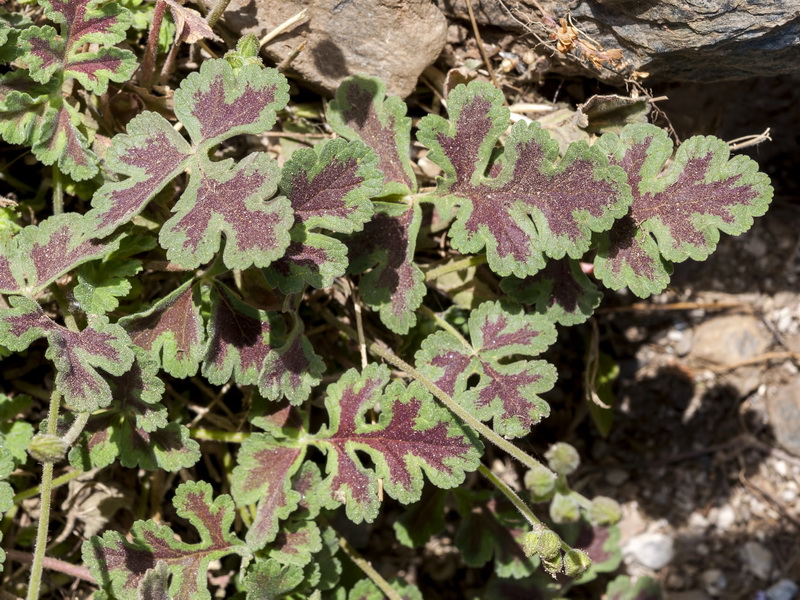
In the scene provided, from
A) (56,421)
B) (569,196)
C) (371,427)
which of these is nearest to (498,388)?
(371,427)

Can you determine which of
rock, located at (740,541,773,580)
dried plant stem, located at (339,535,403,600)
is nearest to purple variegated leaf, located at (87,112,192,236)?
dried plant stem, located at (339,535,403,600)

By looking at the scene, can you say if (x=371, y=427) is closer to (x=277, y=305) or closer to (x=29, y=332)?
(x=277, y=305)

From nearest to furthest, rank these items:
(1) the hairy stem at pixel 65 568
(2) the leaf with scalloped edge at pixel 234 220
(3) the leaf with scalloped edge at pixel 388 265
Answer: (2) the leaf with scalloped edge at pixel 234 220
(3) the leaf with scalloped edge at pixel 388 265
(1) the hairy stem at pixel 65 568

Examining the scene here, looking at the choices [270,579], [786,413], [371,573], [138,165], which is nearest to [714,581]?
[786,413]

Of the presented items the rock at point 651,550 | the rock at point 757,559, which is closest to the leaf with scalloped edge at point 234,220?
the rock at point 651,550

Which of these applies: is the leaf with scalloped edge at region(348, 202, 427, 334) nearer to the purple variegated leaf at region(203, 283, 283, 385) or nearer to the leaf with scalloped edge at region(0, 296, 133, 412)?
the purple variegated leaf at region(203, 283, 283, 385)

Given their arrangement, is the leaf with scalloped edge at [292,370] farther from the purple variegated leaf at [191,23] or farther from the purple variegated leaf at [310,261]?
the purple variegated leaf at [191,23]

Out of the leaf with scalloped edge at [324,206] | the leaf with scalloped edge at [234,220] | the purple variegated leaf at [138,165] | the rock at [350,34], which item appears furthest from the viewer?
the rock at [350,34]
